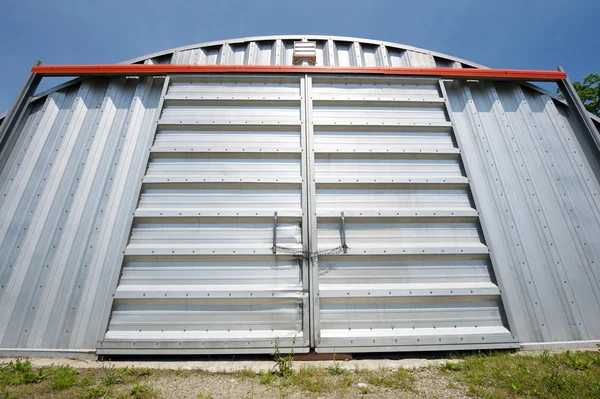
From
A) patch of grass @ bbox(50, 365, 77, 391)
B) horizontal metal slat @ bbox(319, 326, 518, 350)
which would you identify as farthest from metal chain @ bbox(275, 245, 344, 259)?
patch of grass @ bbox(50, 365, 77, 391)

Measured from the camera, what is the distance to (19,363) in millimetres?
2828

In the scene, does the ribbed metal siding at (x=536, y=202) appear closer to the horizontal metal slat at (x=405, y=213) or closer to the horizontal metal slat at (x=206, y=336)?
the horizontal metal slat at (x=405, y=213)

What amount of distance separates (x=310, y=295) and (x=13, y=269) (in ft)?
14.0

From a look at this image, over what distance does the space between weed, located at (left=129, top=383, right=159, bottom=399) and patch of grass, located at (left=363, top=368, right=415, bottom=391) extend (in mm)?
2169

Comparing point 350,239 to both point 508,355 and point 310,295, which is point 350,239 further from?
point 508,355

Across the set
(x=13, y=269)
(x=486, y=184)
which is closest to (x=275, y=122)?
(x=486, y=184)

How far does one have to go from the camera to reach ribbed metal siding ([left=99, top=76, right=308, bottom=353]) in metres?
3.23

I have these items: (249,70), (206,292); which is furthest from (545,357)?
(249,70)

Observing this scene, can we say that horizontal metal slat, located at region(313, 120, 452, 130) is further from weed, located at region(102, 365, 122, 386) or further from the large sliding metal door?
weed, located at region(102, 365, 122, 386)

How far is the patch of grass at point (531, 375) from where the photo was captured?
232 cm

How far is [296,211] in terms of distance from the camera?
3711mm

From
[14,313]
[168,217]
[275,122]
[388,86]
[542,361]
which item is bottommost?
[542,361]

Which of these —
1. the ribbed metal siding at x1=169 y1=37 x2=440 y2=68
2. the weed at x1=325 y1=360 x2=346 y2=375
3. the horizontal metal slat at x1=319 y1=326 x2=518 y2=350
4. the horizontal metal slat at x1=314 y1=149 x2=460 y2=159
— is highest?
the ribbed metal siding at x1=169 y1=37 x2=440 y2=68

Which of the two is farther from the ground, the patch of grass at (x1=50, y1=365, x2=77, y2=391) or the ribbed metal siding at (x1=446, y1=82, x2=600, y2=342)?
the ribbed metal siding at (x1=446, y1=82, x2=600, y2=342)
